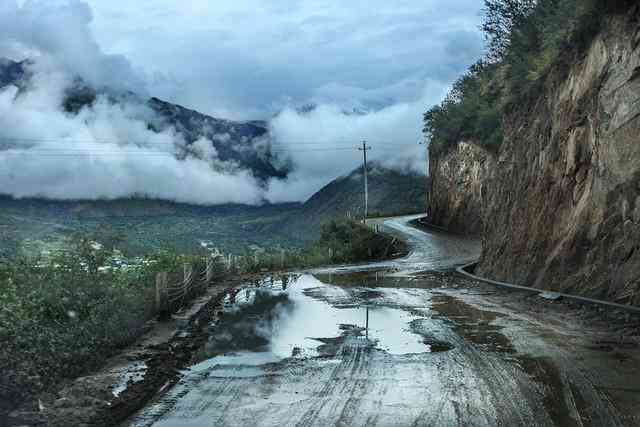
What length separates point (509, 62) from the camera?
1962 inches

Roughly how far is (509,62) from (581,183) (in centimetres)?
3106

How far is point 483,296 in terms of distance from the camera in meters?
21.5

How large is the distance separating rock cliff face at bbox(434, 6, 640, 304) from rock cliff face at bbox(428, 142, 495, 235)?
31536 millimetres

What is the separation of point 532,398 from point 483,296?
538 inches

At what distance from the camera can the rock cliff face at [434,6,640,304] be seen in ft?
55.3

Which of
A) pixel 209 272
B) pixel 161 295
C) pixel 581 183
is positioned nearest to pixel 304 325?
pixel 161 295

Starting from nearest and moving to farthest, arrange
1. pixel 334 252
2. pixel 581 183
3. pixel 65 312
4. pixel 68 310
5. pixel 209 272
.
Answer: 1. pixel 65 312
2. pixel 68 310
3. pixel 581 183
4. pixel 209 272
5. pixel 334 252

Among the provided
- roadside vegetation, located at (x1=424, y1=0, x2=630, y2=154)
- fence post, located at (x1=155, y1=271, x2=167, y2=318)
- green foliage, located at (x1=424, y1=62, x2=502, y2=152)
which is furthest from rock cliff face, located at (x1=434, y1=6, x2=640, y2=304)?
green foliage, located at (x1=424, y1=62, x2=502, y2=152)

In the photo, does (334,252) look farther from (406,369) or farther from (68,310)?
(406,369)

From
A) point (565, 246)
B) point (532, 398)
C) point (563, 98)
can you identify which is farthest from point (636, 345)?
point (563, 98)

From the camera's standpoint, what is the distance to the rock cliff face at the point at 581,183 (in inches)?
664

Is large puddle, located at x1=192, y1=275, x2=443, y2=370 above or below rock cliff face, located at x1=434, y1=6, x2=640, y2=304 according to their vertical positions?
below

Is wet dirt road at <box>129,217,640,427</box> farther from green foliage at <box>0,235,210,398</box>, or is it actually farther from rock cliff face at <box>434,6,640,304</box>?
rock cliff face at <box>434,6,640,304</box>

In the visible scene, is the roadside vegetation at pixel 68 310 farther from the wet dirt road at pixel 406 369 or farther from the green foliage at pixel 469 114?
the green foliage at pixel 469 114
